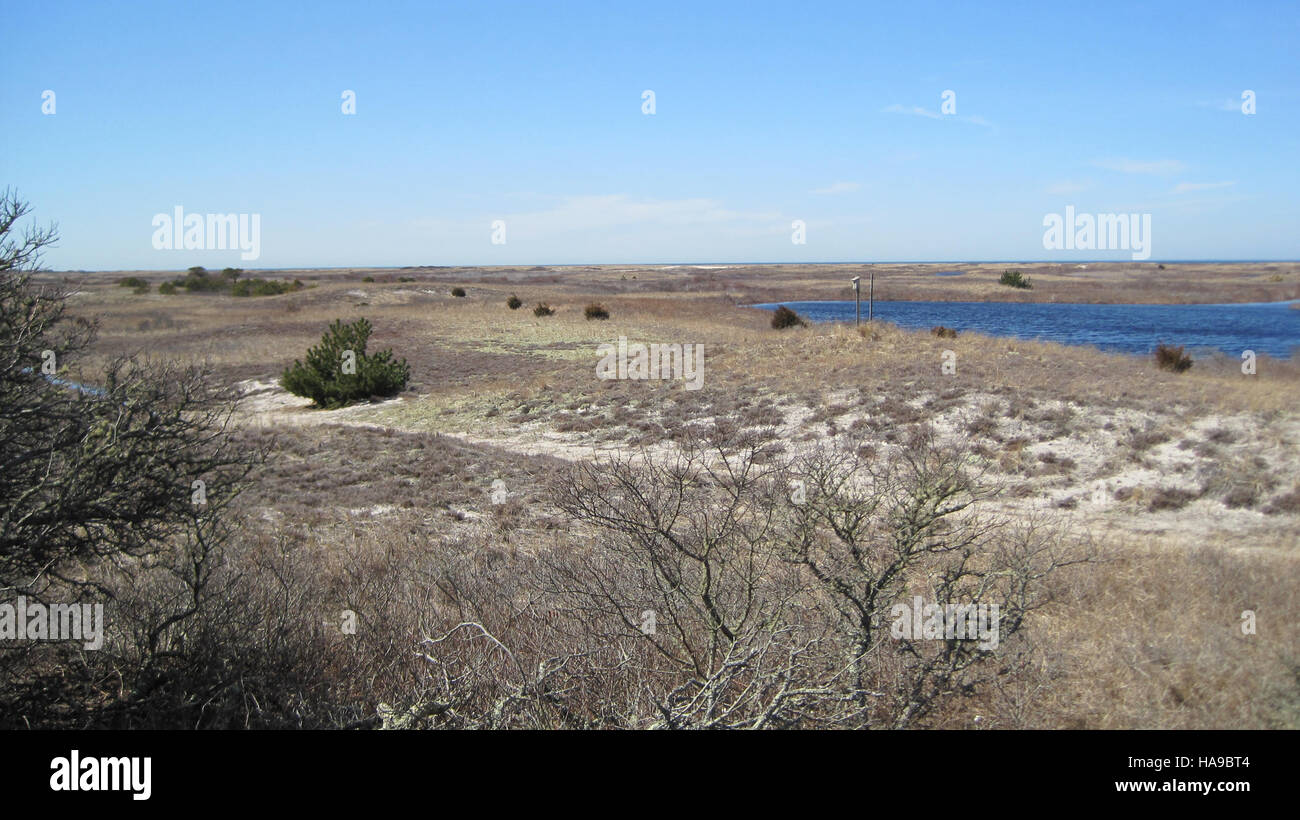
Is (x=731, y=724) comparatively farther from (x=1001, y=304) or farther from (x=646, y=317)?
(x=1001, y=304)

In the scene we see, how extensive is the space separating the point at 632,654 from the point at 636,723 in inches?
29.8

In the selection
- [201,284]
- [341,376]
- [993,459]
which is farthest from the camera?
[201,284]

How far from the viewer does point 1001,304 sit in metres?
60.4

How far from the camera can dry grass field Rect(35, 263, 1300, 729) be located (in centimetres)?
377

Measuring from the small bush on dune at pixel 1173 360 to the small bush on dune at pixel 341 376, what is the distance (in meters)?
21.4

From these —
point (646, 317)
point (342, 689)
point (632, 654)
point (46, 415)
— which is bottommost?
point (342, 689)

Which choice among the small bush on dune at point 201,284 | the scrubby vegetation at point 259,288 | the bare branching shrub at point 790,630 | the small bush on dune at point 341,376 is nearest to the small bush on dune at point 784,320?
the small bush on dune at point 341,376

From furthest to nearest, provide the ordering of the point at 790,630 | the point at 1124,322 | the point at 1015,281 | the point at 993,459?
the point at 1015,281, the point at 1124,322, the point at 993,459, the point at 790,630

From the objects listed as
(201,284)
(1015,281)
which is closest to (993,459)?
(1015,281)

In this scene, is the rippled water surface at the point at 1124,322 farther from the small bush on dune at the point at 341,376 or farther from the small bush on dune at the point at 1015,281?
the small bush on dune at the point at 341,376

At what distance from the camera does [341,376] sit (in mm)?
22641

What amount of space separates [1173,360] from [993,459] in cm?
737

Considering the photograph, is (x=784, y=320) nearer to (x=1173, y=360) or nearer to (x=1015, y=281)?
(x=1173, y=360)
